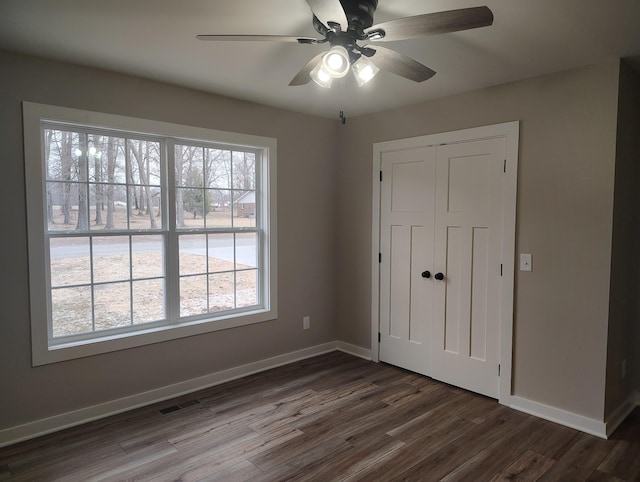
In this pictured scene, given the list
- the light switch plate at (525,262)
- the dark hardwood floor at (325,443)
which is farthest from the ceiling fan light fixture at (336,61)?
the dark hardwood floor at (325,443)

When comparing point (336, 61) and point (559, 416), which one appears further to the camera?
point (559, 416)

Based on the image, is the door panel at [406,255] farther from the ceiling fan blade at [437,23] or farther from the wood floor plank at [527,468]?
the ceiling fan blade at [437,23]

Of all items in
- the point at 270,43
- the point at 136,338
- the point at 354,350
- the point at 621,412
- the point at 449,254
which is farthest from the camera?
the point at 354,350

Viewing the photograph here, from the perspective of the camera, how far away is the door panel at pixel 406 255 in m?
3.68

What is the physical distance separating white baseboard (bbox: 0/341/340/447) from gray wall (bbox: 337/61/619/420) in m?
2.12

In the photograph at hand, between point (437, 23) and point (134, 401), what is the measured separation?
3.14 meters

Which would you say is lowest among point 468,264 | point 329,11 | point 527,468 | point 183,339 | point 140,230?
point 527,468

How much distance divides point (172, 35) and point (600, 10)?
220cm

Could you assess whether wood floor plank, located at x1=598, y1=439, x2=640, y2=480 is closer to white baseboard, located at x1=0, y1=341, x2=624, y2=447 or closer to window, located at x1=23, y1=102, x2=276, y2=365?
white baseboard, located at x1=0, y1=341, x2=624, y2=447

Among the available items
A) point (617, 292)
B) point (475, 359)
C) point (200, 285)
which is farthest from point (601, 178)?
point (200, 285)

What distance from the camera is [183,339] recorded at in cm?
337

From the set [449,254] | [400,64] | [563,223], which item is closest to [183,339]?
[449,254]

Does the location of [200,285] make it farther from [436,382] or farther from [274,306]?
[436,382]

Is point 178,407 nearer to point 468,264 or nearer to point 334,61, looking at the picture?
point 468,264
